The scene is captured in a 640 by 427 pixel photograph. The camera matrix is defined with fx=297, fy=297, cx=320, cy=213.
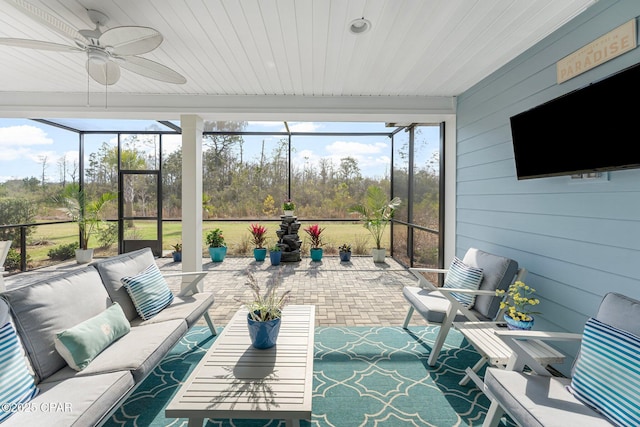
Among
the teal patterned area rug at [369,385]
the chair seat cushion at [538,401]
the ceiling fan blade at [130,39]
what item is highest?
the ceiling fan blade at [130,39]

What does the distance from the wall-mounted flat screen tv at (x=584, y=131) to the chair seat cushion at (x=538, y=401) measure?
127 centimetres

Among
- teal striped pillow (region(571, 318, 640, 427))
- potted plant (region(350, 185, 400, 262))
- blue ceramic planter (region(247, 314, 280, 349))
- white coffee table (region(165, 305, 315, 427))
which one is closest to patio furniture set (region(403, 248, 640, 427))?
teal striped pillow (region(571, 318, 640, 427))

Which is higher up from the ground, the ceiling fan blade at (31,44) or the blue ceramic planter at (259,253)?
the ceiling fan blade at (31,44)

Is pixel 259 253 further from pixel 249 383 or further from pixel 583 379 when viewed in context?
pixel 583 379

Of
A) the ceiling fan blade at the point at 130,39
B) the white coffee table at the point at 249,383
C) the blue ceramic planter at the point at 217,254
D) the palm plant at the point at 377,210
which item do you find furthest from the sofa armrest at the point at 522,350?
the blue ceramic planter at the point at 217,254

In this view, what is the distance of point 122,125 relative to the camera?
663 cm

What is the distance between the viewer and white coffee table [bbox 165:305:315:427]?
137cm

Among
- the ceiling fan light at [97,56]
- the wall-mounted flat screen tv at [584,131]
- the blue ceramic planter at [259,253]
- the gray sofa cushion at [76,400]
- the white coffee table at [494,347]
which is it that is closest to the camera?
the gray sofa cushion at [76,400]

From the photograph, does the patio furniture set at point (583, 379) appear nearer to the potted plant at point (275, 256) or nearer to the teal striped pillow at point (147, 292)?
the teal striped pillow at point (147, 292)

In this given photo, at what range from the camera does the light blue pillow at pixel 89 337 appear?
166 cm

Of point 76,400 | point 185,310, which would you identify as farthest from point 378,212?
point 76,400

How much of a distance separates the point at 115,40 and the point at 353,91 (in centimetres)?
261

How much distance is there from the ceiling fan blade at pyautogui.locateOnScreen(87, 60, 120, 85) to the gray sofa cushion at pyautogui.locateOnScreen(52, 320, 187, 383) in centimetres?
207

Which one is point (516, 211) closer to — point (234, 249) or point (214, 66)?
point (214, 66)
